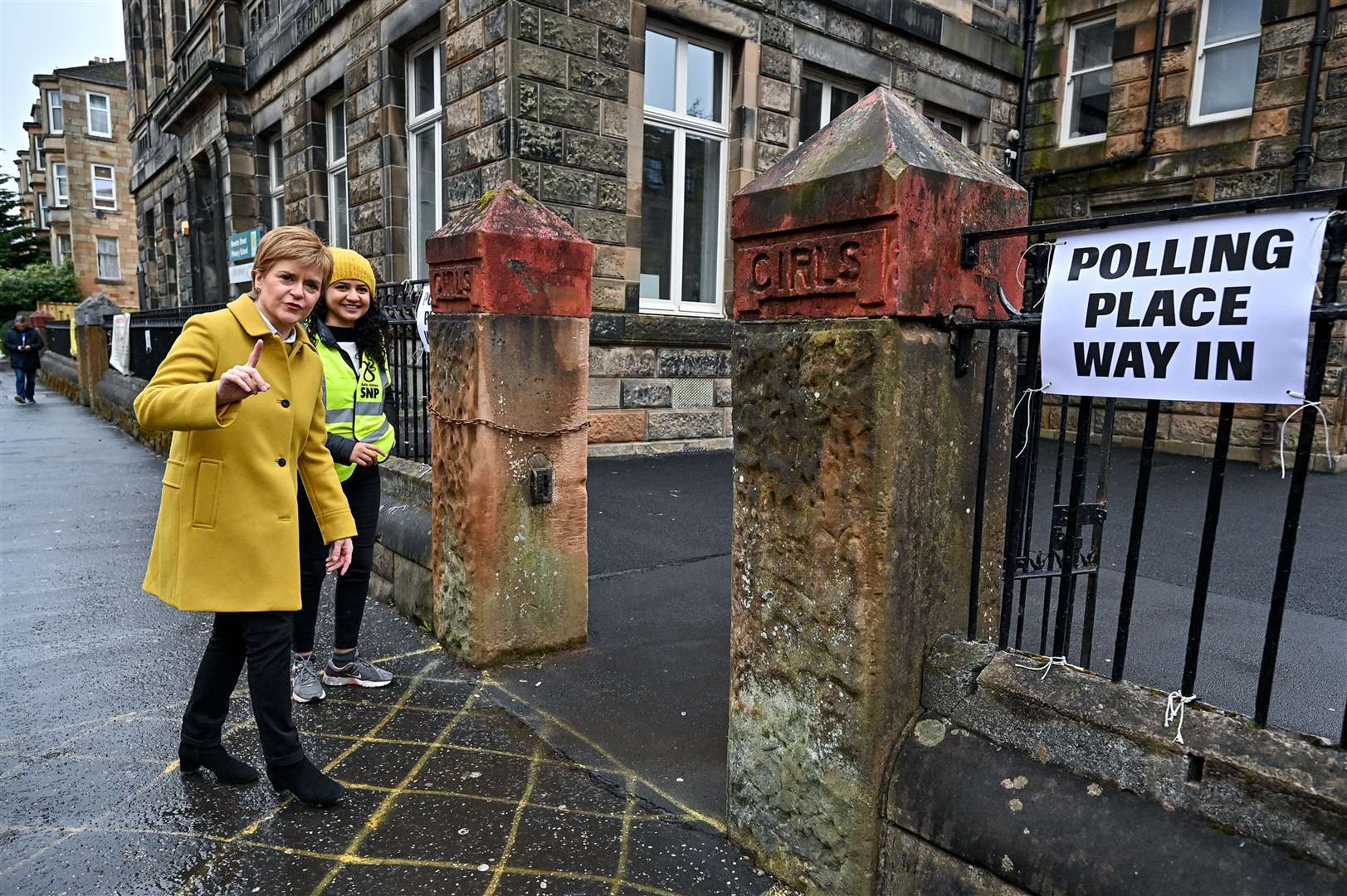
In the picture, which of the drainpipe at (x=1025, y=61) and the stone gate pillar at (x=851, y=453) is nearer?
the stone gate pillar at (x=851, y=453)

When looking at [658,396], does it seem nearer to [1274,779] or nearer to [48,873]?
[48,873]

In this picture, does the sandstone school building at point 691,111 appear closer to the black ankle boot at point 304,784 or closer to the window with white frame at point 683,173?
the window with white frame at point 683,173

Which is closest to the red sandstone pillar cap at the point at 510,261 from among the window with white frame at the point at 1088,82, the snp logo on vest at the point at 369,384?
the snp logo on vest at the point at 369,384

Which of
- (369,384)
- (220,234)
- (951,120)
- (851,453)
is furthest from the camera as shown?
(220,234)

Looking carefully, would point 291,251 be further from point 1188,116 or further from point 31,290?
point 31,290

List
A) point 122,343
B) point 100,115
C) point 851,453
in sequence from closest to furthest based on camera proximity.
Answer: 1. point 851,453
2. point 122,343
3. point 100,115

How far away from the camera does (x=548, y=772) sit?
297 centimetres

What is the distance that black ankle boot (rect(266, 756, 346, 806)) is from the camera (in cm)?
271

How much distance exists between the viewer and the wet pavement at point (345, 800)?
94.2 inches

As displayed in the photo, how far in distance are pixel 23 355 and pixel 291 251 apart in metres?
19.5

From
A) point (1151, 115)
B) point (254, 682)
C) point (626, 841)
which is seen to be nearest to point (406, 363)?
point (254, 682)

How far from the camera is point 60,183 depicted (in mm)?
43875

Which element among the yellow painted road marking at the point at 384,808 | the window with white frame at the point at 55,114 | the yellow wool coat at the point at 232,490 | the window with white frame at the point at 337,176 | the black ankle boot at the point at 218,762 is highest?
the window with white frame at the point at 55,114

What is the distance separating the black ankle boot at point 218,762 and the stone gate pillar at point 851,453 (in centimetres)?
173
